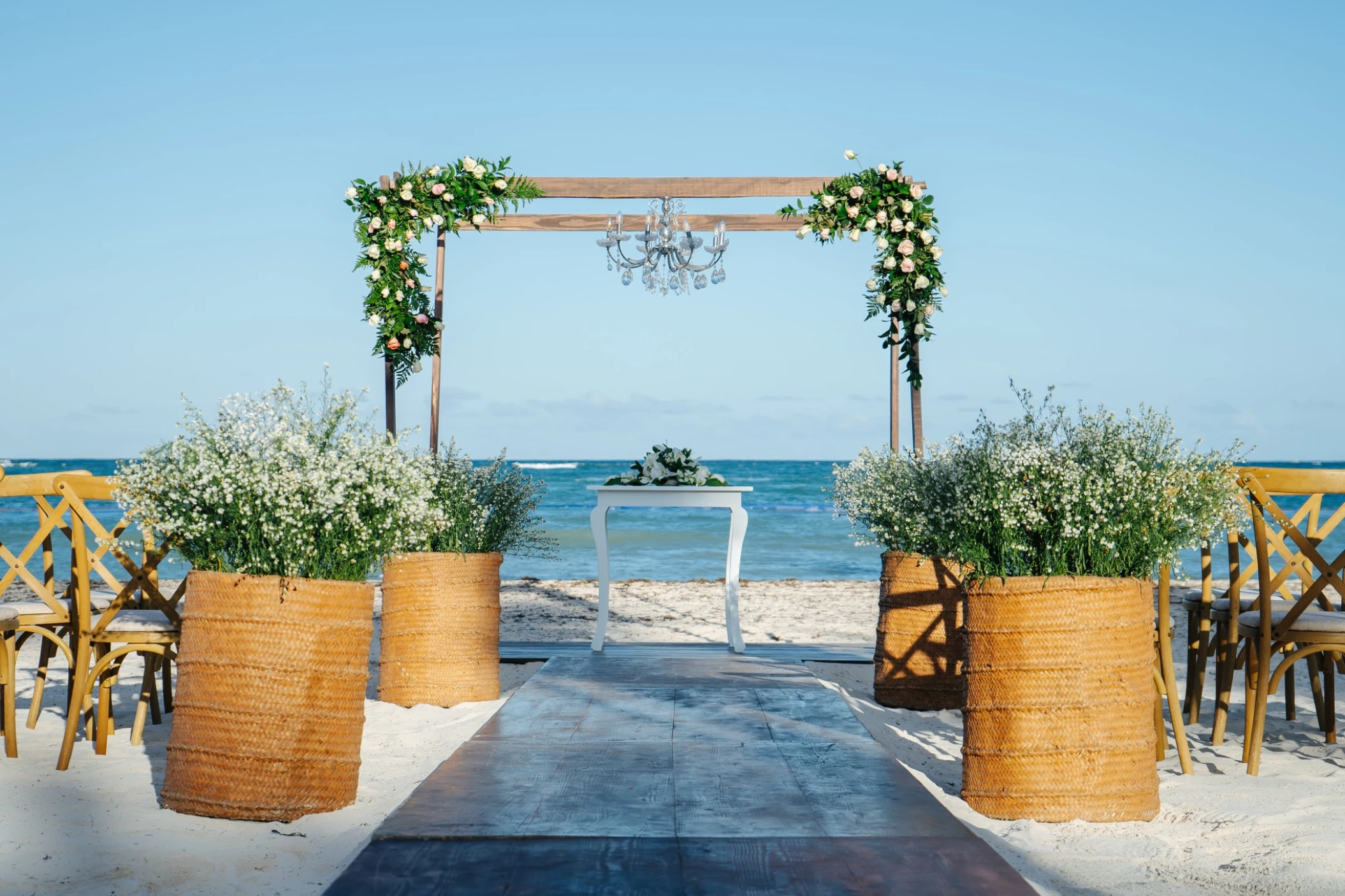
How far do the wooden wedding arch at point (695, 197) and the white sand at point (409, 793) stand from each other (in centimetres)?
185

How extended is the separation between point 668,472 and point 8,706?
335 centimetres

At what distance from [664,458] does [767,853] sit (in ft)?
12.4

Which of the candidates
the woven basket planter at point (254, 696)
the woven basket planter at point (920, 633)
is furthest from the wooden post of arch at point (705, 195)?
the woven basket planter at point (254, 696)

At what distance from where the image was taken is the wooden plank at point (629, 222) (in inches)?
243

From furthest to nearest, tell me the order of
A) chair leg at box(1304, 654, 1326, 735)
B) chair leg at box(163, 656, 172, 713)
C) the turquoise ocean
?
the turquoise ocean, chair leg at box(163, 656, 172, 713), chair leg at box(1304, 654, 1326, 735)

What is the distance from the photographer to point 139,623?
136 inches

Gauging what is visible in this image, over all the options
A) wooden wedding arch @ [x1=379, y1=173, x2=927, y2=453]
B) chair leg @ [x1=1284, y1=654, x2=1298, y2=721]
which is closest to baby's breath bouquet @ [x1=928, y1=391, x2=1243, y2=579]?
chair leg @ [x1=1284, y1=654, x2=1298, y2=721]

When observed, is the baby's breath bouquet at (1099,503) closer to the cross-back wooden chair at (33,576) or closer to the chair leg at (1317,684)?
the chair leg at (1317,684)

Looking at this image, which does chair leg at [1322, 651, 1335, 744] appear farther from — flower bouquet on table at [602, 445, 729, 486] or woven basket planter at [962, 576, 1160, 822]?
flower bouquet on table at [602, 445, 729, 486]

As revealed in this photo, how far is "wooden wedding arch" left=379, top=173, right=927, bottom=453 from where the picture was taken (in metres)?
5.68

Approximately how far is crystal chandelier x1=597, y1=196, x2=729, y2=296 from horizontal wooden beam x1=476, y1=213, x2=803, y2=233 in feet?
0.25

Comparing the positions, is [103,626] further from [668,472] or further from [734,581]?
[734,581]

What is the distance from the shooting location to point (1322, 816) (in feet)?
9.16

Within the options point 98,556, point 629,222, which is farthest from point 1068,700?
point 629,222
